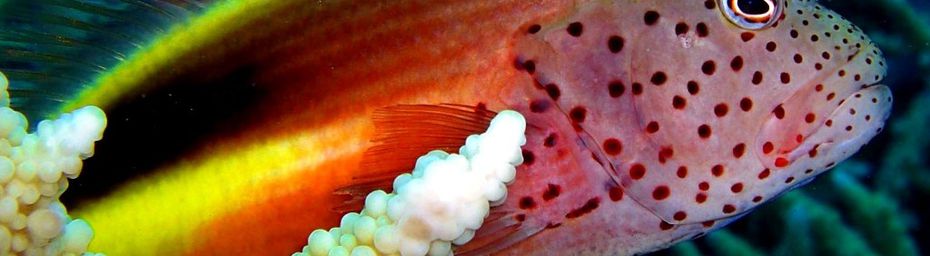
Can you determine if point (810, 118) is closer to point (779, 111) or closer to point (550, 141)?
point (779, 111)

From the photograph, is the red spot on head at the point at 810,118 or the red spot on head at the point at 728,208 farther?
the red spot on head at the point at 728,208

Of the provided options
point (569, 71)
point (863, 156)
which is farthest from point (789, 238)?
point (569, 71)

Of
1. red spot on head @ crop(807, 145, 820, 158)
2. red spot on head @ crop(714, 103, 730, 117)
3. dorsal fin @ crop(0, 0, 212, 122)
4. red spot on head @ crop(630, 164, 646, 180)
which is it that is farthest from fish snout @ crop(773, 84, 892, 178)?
dorsal fin @ crop(0, 0, 212, 122)

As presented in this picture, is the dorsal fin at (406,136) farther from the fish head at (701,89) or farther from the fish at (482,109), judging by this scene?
the fish head at (701,89)

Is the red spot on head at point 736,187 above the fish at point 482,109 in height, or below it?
below

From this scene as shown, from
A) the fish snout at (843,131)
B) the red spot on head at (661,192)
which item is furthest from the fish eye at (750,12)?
the red spot on head at (661,192)

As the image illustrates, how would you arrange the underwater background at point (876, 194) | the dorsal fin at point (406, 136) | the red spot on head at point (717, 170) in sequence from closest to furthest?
the dorsal fin at point (406, 136)
the red spot on head at point (717, 170)
the underwater background at point (876, 194)

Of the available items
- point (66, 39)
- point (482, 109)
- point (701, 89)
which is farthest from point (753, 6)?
point (66, 39)
